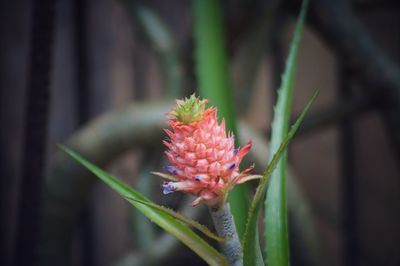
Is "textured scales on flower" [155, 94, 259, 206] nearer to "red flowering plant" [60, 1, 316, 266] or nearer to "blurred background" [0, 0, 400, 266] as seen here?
"red flowering plant" [60, 1, 316, 266]

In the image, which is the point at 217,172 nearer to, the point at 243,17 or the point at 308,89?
the point at 243,17

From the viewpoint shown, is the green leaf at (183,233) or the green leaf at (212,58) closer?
the green leaf at (183,233)

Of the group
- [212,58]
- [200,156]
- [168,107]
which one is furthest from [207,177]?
[168,107]

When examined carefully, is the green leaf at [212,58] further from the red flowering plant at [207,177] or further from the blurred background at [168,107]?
the blurred background at [168,107]

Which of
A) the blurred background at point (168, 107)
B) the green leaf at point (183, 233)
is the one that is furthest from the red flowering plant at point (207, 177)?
the blurred background at point (168, 107)

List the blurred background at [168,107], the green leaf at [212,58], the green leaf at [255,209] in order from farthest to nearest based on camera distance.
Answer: the blurred background at [168,107] < the green leaf at [212,58] < the green leaf at [255,209]

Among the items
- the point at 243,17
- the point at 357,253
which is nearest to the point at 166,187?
the point at 243,17

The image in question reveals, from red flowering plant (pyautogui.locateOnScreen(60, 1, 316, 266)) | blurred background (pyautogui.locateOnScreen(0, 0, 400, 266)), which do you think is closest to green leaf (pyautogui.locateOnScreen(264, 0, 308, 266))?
red flowering plant (pyautogui.locateOnScreen(60, 1, 316, 266))
